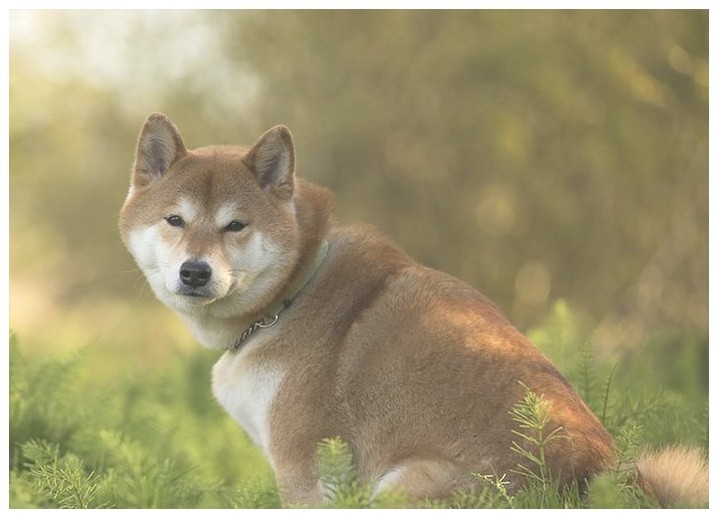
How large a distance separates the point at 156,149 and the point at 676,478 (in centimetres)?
279

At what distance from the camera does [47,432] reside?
6.16 meters

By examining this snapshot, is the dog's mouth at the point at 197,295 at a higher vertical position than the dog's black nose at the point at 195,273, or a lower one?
lower

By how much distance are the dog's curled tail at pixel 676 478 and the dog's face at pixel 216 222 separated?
1839mm

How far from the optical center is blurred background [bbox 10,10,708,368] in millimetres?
10422

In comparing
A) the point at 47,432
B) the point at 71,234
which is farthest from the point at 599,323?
the point at 71,234

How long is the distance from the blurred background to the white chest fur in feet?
17.5

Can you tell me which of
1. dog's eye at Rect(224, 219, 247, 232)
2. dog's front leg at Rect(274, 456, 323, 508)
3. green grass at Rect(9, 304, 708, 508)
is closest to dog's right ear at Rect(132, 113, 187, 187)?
dog's eye at Rect(224, 219, 247, 232)

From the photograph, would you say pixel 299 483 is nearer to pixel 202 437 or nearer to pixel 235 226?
A: pixel 235 226

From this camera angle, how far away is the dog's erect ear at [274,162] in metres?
4.84

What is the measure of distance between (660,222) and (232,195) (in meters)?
7.84

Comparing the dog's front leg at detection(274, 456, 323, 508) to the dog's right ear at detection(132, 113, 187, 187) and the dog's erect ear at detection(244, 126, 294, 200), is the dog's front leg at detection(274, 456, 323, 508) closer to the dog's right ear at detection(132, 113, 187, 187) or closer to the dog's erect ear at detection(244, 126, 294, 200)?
the dog's erect ear at detection(244, 126, 294, 200)

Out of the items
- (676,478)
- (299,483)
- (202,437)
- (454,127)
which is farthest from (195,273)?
(454,127)

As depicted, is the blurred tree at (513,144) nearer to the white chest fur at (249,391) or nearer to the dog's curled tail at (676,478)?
the dog's curled tail at (676,478)

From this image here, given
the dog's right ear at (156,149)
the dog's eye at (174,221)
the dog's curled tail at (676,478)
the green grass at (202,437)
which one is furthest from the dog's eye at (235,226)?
the dog's curled tail at (676,478)
